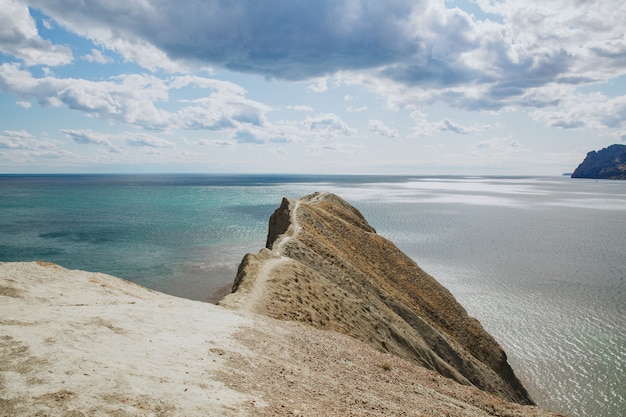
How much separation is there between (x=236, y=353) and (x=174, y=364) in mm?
2447

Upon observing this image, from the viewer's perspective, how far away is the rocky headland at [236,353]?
9.27 m

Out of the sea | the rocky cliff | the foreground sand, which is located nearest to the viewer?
the foreground sand

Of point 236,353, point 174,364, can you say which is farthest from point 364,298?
point 174,364

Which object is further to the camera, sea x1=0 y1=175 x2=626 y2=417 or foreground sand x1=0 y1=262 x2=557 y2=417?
sea x1=0 y1=175 x2=626 y2=417

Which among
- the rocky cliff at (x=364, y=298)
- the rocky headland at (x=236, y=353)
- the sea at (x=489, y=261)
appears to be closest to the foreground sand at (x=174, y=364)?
the rocky headland at (x=236, y=353)

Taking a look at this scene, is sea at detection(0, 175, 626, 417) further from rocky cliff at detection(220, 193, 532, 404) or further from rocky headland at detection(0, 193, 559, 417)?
rocky headland at detection(0, 193, 559, 417)

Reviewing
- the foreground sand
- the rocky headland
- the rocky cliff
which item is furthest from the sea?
the foreground sand

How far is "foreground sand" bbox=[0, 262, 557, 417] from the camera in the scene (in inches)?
354

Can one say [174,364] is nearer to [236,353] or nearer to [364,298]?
[236,353]

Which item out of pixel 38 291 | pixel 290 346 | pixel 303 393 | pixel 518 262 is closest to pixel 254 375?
pixel 303 393

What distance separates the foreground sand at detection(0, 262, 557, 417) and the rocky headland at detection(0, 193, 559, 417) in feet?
0.16

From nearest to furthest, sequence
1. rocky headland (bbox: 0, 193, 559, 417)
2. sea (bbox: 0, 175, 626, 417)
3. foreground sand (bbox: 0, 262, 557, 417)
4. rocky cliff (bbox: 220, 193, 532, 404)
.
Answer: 1. foreground sand (bbox: 0, 262, 557, 417)
2. rocky headland (bbox: 0, 193, 559, 417)
3. rocky cliff (bbox: 220, 193, 532, 404)
4. sea (bbox: 0, 175, 626, 417)

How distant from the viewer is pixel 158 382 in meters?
10.0

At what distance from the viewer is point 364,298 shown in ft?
106
